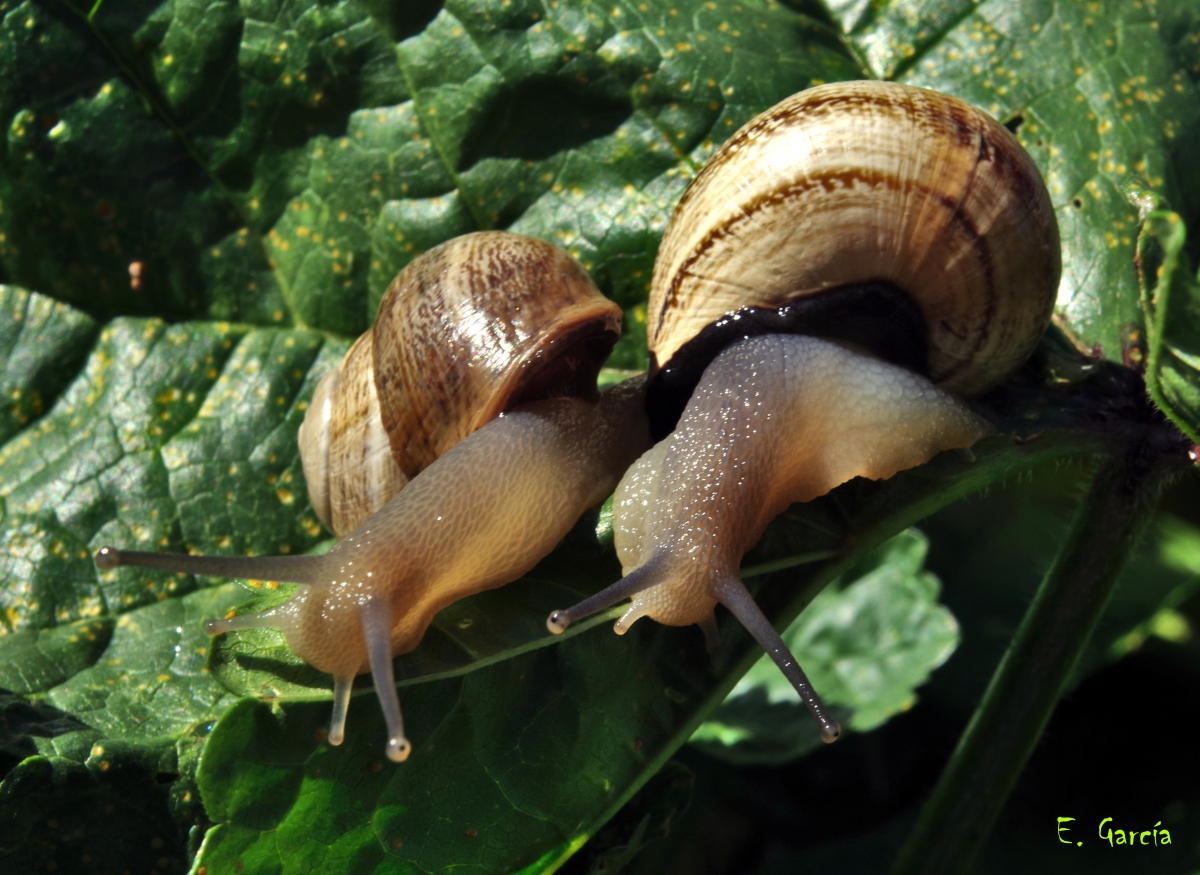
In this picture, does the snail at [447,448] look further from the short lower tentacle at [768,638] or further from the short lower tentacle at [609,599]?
the short lower tentacle at [768,638]

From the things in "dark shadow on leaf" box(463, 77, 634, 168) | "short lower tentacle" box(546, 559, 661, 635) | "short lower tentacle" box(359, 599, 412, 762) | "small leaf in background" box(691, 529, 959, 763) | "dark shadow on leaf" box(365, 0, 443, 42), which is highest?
"dark shadow on leaf" box(365, 0, 443, 42)

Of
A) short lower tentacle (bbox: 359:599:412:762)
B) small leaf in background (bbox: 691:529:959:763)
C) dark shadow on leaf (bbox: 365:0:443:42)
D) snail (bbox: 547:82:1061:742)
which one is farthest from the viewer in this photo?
small leaf in background (bbox: 691:529:959:763)

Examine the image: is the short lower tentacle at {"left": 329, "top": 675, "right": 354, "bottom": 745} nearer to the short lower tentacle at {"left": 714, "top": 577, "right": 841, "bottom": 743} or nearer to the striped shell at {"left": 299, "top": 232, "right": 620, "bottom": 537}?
the striped shell at {"left": 299, "top": 232, "right": 620, "bottom": 537}

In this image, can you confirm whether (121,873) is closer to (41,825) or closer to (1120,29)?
(41,825)

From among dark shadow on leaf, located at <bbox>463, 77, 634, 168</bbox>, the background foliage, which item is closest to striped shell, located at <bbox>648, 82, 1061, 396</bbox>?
the background foliage

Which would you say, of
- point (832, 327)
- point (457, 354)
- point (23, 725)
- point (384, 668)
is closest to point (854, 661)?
point (832, 327)

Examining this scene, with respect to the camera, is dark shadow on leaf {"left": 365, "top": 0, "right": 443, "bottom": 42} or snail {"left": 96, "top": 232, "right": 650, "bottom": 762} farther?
dark shadow on leaf {"left": 365, "top": 0, "right": 443, "bottom": 42}

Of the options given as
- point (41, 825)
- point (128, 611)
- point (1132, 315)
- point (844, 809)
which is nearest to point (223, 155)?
point (128, 611)
